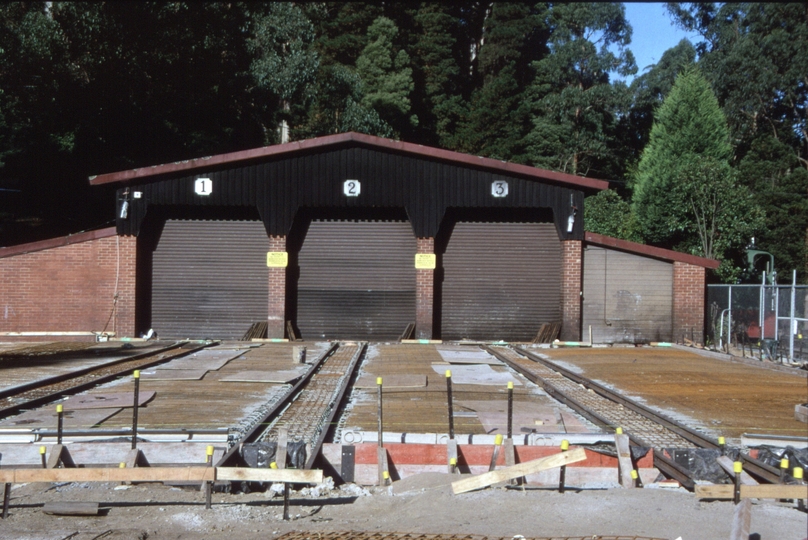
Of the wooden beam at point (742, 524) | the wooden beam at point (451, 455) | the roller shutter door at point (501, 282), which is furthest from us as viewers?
the roller shutter door at point (501, 282)

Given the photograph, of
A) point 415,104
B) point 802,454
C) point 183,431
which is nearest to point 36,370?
point 183,431

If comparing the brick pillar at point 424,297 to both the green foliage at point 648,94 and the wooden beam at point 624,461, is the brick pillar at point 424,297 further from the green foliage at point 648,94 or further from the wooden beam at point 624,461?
the green foliage at point 648,94

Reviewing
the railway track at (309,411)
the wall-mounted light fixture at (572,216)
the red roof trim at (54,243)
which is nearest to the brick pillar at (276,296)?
the red roof trim at (54,243)

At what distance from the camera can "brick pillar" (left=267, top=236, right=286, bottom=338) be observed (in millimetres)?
23141

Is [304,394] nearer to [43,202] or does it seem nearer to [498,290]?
[498,290]

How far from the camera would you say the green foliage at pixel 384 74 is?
4484 cm

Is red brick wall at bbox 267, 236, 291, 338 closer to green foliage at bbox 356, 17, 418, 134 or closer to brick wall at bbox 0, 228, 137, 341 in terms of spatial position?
brick wall at bbox 0, 228, 137, 341

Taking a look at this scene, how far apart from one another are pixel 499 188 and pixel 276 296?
266 inches

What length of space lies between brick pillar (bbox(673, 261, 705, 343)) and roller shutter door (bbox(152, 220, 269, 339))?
11457 mm

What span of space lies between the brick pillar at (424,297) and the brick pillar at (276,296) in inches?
144

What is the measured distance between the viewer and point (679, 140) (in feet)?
128

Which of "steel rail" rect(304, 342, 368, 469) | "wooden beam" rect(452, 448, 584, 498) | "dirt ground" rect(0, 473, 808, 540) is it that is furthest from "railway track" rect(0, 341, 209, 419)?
"wooden beam" rect(452, 448, 584, 498)

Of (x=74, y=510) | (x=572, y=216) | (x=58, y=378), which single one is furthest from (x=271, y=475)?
(x=572, y=216)

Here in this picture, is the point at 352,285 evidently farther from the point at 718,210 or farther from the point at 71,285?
the point at 718,210
